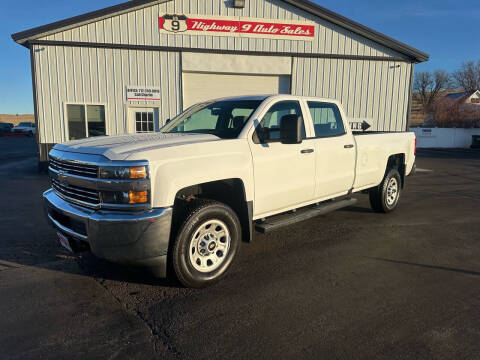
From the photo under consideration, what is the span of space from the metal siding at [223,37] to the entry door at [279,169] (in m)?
9.62

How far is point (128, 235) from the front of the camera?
301cm

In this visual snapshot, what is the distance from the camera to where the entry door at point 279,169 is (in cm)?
402

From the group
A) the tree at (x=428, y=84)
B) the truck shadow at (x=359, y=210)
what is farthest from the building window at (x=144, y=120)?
the tree at (x=428, y=84)

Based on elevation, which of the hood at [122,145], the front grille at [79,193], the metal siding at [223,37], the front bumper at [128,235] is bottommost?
the front bumper at [128,235]

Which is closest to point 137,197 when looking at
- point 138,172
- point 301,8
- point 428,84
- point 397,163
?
point 138,172

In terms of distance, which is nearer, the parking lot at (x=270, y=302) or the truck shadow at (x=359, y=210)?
the parking lot at (x=270, y=302)

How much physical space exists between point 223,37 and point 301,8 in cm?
330

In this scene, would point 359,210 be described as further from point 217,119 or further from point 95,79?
point 95,79

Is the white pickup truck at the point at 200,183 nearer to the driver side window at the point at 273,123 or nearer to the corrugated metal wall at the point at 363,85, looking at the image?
the driver side window at the point at 273,123

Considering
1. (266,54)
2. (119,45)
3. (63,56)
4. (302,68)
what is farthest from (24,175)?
(302,68)

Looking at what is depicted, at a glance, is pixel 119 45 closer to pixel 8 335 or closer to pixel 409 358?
pixel 8 335

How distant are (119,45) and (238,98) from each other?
9.55 m

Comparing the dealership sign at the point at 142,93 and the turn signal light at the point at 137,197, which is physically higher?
the dealership sign at the point at 142,93

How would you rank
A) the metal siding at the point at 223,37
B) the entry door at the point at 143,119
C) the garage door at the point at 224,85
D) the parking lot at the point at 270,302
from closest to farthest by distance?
the parking lot at the point at 270,302
the metal siding at the point at 223,37
the entry door at the point at 143,119
the garage door at the point at 224,85
